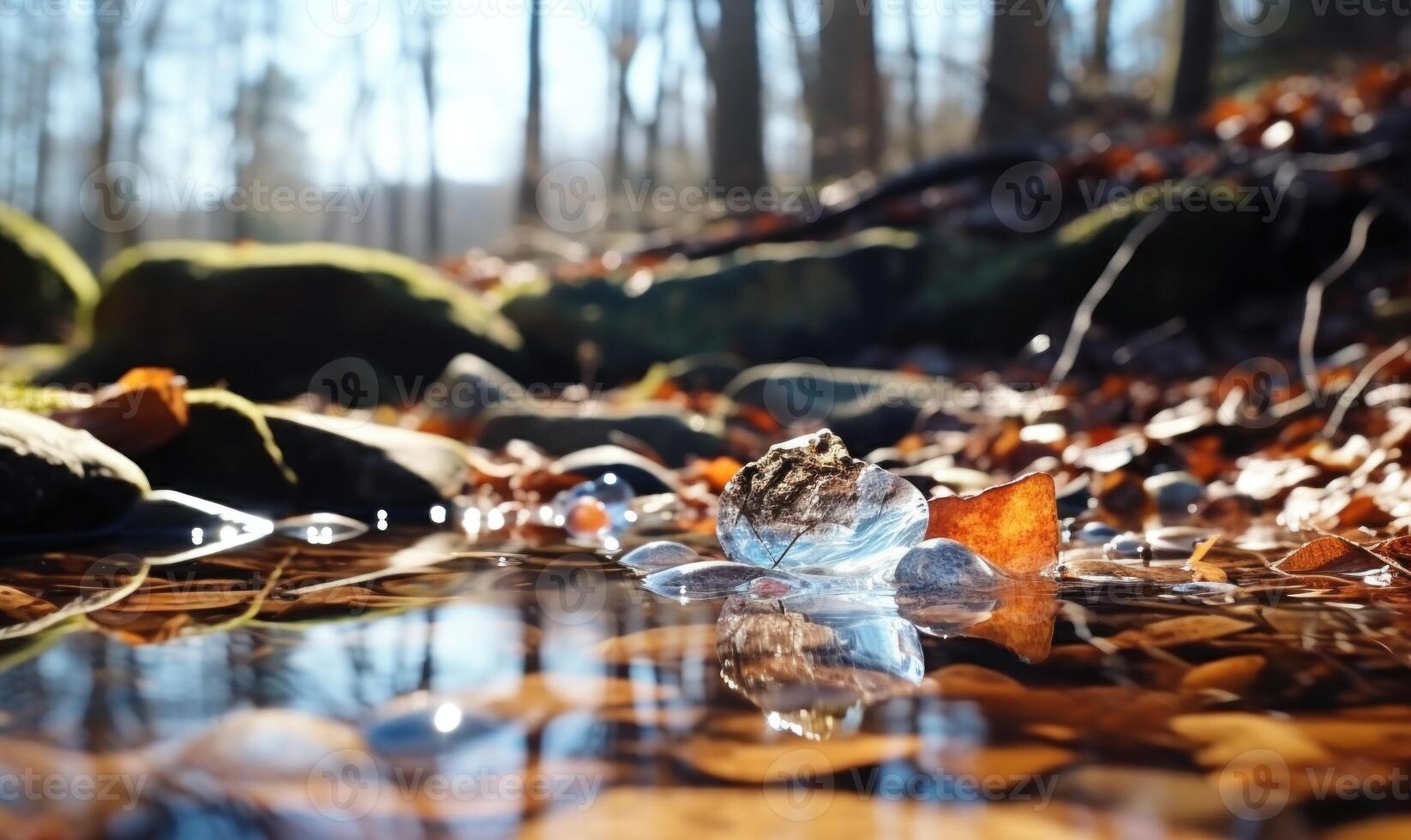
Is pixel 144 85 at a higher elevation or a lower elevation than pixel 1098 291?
higher

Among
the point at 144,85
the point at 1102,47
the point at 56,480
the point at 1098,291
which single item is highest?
the point at 144,85

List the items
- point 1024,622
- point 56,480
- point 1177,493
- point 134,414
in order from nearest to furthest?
point 1024,622 < point 56,480 < point 134,414 < point 1177,493

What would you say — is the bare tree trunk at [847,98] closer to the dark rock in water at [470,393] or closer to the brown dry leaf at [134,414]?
the dark rock in water at [470,393]

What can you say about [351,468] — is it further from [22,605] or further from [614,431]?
[22,605]

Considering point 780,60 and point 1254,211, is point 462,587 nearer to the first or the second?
point 1254,211

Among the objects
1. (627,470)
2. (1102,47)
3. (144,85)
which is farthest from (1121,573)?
(144,85)

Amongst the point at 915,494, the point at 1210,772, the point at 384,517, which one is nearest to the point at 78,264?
the point at 384,517

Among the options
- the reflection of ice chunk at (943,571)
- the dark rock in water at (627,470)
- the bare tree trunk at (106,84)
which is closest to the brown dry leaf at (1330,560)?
the reflection of ice chunk at (943,571)
